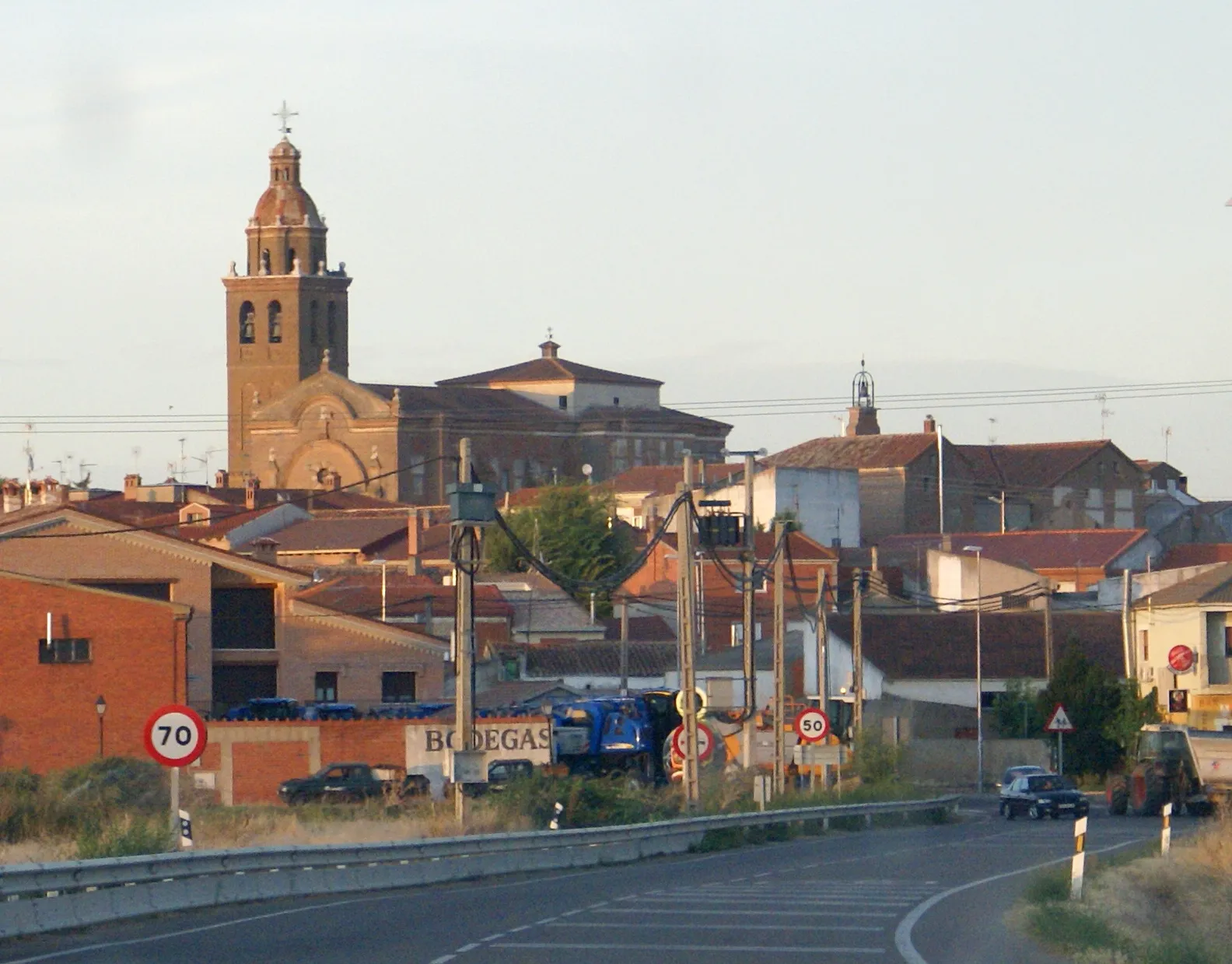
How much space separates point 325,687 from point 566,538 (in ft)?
146

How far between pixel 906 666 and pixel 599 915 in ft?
172

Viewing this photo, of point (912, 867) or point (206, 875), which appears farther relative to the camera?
point (912, 867)

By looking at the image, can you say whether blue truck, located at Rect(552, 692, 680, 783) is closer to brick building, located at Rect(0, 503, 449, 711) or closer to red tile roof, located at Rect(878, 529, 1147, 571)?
brick building, located at Rect(0, 503, 449, 711)

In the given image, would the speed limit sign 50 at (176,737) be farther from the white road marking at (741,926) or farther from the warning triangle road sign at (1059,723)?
the warning triangle road sign at (1059,723)

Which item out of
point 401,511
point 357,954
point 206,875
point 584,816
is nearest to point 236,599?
point 584,816

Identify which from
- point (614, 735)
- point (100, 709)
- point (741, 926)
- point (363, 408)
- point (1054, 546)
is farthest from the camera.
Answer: point (363, 408)

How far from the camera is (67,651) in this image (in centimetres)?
5100

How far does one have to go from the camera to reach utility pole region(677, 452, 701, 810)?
34.8 metres

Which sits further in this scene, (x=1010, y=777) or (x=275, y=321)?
(x=275, y=321)

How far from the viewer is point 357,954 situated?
52.2 ft

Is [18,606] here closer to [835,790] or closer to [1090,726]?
[835,790]

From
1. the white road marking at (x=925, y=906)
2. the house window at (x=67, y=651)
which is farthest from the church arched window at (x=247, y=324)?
the white road marking at (x=925, y=906)

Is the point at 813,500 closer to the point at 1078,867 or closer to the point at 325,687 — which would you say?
the point at 325,687

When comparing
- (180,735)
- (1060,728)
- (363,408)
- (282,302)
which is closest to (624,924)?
(180,735)
